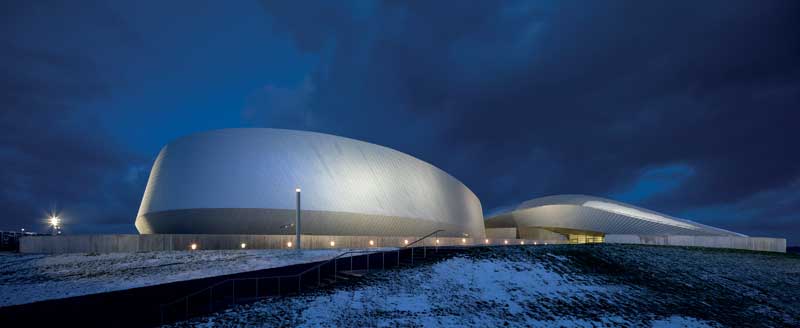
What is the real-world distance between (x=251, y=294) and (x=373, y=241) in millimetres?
12689

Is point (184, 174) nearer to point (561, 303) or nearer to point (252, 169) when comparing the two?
point (252, 169)

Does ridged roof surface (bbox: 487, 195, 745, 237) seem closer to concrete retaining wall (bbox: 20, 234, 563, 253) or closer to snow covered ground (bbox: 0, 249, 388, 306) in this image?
concrete retaining wall (bbox: 20, 234, 563, 253)

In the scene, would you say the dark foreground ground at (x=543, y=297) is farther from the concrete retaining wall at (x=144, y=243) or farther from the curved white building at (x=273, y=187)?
the curved white building at (x=273, y=187)

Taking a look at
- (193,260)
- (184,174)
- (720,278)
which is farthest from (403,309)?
(184,174)

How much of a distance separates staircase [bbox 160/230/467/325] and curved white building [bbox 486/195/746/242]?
90.5 ft

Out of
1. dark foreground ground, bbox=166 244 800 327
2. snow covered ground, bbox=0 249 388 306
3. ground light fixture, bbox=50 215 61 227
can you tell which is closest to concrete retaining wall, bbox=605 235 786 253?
dark foreground ground, bbox=166 244 800 327

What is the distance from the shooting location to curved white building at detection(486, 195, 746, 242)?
36.0 metres

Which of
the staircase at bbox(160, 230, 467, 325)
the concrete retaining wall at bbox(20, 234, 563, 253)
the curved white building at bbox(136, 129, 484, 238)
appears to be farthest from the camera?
the curved white building at bbox(136, 129, 484, 238)

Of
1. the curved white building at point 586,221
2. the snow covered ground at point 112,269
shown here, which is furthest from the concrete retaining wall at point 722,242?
the snow covered ground at point 112,269

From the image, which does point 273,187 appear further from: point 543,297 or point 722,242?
point 722,242

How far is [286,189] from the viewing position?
1153 inches

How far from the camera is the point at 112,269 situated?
Result: 1571cm

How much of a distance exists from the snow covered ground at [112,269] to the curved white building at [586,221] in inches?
1207

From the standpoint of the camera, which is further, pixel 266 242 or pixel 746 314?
pixel 266 242
